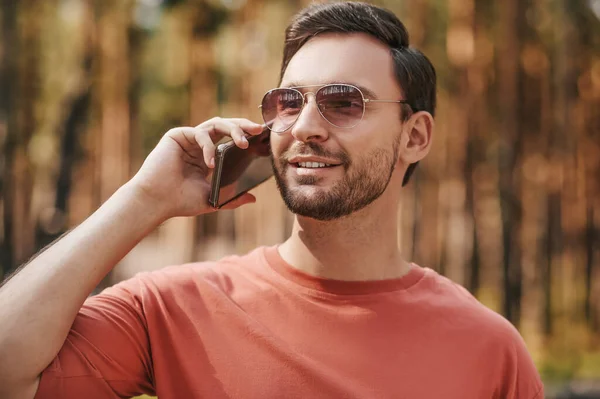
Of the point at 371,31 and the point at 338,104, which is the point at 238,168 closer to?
the point at 338,104

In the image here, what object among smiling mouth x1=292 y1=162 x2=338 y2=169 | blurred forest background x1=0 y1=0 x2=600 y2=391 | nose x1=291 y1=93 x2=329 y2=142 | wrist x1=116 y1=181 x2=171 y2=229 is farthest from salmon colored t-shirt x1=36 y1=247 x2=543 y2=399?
blurred forest background x1=0 y1=0 x2=600 y2=391

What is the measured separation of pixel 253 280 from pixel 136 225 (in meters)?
0.46

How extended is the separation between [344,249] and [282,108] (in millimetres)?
556

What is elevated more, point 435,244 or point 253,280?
point 253,280

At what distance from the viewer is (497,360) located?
2500 mm

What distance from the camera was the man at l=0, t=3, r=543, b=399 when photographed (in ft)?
7.27

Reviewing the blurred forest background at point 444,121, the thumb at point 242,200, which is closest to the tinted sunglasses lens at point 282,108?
the thumb at point 242,200

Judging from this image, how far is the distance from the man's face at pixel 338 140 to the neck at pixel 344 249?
0.32 ft

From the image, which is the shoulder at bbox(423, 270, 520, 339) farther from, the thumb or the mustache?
the thumb

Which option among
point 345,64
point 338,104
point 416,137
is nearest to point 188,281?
point 338,104

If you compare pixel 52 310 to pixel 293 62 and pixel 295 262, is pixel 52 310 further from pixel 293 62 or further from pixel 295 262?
pixel 293 62

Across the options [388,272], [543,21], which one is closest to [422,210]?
[543,21]

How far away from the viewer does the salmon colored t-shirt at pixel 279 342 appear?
2291mm

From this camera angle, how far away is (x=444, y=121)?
51.3 feet
